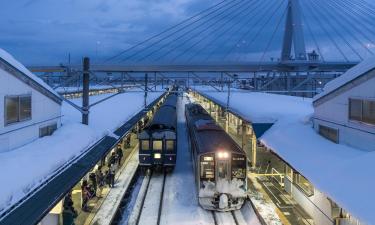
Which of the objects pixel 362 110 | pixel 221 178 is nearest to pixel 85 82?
pixel 221 178

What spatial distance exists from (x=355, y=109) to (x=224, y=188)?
247 inches

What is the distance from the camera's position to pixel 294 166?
1480 centimetres

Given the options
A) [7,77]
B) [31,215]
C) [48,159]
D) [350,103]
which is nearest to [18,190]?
[31,215]

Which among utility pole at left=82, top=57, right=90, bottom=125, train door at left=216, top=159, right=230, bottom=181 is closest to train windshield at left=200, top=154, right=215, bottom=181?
train door at left=216, top=159, right=230, bottom=181

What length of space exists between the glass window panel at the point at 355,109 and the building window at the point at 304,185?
313 centimetres

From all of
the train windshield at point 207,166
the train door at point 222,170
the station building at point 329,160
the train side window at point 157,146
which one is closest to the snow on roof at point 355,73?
the station building at point 329,160

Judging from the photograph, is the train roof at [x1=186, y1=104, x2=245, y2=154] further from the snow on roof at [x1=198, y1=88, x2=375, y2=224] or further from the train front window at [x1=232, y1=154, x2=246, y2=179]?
the snow on roof at [x1=198, y1=88, x2=375, y2=224]

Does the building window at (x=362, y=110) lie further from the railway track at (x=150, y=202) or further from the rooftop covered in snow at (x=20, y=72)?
the rooftop covered in snow at (x=20, y=72)

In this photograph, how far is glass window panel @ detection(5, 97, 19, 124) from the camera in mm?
13797

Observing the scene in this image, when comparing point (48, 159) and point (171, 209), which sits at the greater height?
point (48, 159)

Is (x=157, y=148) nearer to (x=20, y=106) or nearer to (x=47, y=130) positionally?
(x=47, y=130)

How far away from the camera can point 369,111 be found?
42.8ft

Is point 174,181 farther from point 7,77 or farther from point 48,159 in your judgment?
point 7,77

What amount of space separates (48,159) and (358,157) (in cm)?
1059
